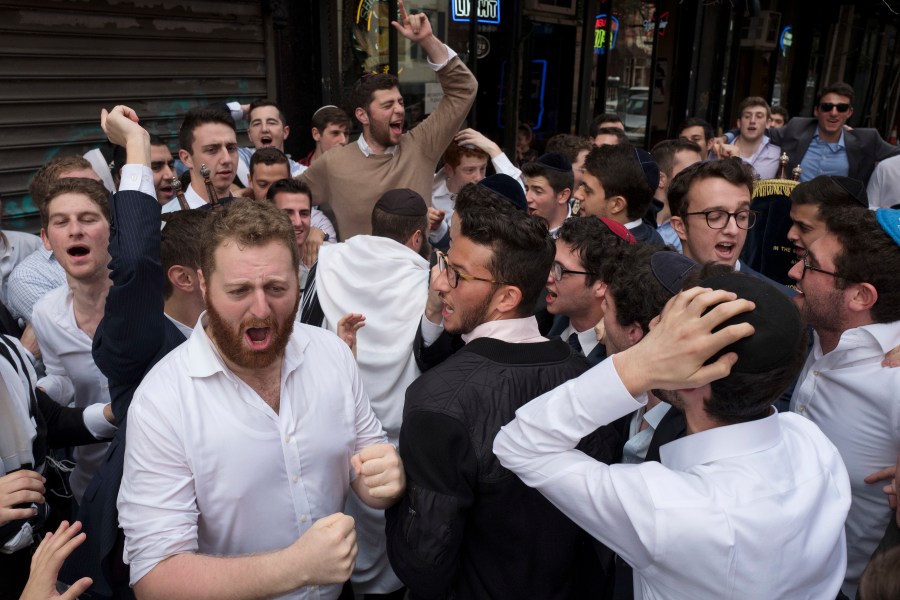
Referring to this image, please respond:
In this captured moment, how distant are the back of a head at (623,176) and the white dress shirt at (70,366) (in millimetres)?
2811

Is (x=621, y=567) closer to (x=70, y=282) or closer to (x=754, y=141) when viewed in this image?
(x=70, y=282)

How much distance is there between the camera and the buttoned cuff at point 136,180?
85.7 inches

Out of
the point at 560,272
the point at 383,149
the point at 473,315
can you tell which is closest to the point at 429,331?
the point at 560,272

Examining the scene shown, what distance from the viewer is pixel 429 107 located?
351 inches

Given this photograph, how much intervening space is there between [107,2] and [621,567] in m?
5.63

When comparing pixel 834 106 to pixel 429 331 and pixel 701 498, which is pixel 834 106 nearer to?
pixel 429 331

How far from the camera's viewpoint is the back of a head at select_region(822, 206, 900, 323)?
228 centimetres

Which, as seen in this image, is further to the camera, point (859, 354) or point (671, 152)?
point (671, 152)

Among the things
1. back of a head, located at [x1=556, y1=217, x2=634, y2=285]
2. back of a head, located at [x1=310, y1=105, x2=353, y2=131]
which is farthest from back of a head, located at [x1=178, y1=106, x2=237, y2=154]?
back of a head, located at [x1=556, y1=217, x2=634, y2=285]

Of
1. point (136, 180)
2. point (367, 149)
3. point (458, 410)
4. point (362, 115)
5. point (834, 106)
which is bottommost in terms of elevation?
point (458, 410)

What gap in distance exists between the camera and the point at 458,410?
6.08ft

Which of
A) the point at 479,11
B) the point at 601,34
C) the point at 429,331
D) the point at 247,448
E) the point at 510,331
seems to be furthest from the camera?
the point at 601,34

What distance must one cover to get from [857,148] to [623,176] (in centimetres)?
430

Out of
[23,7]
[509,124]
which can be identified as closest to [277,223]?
[23,7]
